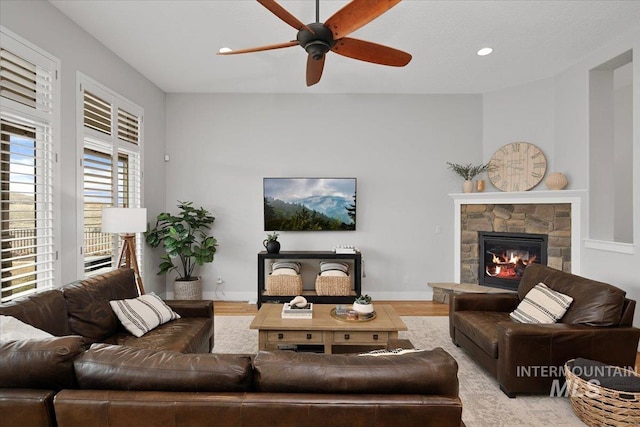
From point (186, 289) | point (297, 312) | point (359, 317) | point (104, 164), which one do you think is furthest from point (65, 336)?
point (186, 289)

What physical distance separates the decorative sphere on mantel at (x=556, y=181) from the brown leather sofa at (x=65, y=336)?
14.4ft

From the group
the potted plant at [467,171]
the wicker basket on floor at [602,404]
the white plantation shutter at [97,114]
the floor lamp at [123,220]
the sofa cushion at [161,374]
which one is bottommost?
the wicker basket on floor at [602,404]

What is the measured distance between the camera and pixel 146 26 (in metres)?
3.31

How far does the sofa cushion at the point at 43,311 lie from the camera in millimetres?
1936

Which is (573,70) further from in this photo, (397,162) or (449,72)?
(397,162)

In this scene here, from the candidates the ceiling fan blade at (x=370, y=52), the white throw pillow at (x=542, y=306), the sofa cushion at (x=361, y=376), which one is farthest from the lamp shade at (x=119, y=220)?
the white throw pillow at (x=542, y=306)

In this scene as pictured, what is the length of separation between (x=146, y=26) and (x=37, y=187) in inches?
71.9

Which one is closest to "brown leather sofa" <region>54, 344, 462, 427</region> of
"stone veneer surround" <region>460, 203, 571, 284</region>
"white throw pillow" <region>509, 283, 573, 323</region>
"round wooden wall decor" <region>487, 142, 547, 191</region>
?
"white throw pillow" <region>509, 283, 573, 323</region>

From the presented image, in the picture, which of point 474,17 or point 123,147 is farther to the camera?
point 123,147

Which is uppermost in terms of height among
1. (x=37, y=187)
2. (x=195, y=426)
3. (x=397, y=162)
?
(x=397, y=162)

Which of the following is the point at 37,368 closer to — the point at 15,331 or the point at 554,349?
the point at 15,331

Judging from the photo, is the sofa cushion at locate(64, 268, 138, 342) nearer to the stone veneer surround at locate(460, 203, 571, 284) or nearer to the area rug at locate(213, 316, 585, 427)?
the area rug at locate(213, 316, 585, 427)

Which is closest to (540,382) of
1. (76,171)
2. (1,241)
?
(1,241)

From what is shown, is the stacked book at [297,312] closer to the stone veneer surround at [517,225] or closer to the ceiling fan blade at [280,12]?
the ceiling fan blade at [280,12]
